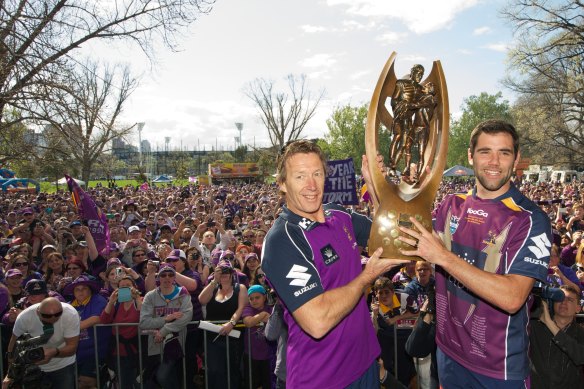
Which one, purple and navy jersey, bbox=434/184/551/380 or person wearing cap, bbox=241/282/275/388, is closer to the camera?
purple and navy jersey, bbox=434/184/551/380

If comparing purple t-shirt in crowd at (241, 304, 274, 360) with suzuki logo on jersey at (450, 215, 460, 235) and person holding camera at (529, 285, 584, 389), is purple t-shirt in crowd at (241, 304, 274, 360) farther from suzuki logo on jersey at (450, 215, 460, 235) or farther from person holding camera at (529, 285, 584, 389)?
suzuki logo on jersey at (450, 215, 460, 235)

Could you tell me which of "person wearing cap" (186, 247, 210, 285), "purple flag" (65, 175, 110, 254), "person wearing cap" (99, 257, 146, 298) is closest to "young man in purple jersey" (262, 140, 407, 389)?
"person wearing cap" (99, 257, 146, 298)

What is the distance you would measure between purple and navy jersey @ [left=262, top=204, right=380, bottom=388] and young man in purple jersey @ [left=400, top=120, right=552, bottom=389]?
39 centimetres

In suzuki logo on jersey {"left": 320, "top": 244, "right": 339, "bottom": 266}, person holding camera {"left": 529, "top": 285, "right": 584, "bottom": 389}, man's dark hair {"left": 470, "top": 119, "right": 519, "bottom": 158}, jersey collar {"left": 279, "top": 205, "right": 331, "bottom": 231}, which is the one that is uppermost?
man's dark hair {"left": 470, "top": 119, "right": 519, "bottom": 158}

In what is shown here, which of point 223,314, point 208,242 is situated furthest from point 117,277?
point 208,242

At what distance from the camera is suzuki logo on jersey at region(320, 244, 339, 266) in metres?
2.22

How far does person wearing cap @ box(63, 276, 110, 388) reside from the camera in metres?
5.31

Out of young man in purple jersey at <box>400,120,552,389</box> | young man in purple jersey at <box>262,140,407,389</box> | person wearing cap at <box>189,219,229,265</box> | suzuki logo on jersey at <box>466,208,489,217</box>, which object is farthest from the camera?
person wearing cap at <box>189,219,229,265</box>

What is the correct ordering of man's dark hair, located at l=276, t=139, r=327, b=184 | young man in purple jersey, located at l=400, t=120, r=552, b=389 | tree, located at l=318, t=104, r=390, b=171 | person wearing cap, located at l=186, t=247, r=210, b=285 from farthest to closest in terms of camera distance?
tree, located at l=318, t=104, r=390, b=171 < person wearing cap, located at l=186, t=247, r=210, b=285 < man's dark hair, located at l=276, t=139, r=327, b=184 < young man in purple jersey, located at l=400, t=120, r=552, b=389

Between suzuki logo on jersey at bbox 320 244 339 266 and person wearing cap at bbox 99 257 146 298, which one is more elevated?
suzuki logo on jersey at bbox 320 244 339 266

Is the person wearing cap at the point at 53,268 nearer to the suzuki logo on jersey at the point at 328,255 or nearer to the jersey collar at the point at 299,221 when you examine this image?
the jersey collar at the point at 299,221

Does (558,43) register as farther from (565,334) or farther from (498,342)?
(498,342)

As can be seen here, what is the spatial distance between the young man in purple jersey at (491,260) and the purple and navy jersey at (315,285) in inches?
15.5

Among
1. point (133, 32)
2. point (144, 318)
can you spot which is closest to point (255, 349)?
point (144, 318)
